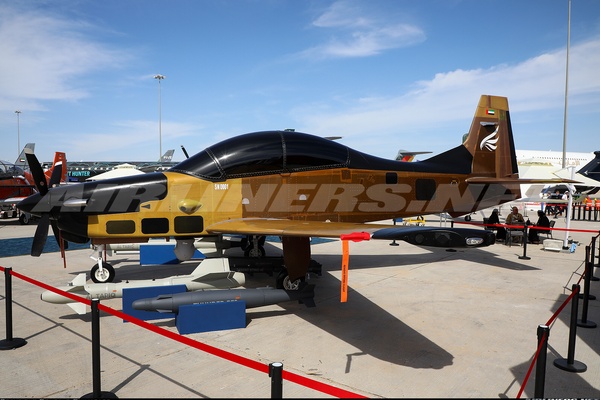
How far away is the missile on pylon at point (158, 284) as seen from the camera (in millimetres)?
5876

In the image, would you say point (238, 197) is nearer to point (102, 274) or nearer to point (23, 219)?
point (102, 274)

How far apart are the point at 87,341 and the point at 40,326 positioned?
1155mm

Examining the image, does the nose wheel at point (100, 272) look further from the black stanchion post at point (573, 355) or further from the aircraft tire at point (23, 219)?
the aircraft tire at point (23, 219)

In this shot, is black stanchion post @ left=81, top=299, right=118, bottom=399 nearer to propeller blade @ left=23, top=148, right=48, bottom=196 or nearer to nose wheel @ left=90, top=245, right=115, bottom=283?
propeller blade @ left=23, top=148, right=48, bottom=196

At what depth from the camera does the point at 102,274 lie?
25.3ft

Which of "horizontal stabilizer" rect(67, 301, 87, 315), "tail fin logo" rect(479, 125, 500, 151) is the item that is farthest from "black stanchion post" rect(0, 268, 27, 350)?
"tail fin logo" rect(479, 125, 500, 151)

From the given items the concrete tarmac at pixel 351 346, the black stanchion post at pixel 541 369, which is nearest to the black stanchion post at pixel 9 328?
the concrete tarmac at pixel 351 346

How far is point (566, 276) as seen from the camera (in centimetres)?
902

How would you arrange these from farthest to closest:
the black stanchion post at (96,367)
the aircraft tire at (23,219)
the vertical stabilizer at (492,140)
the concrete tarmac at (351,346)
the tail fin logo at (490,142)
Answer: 1. the aircraft tire at (23,219)
2. the tail fin logo at (490,142)
3. the vertical stabilizer at (492,140)
4. the concrete tarmac at (351,346)
5. the black stanchion post at (96,367)

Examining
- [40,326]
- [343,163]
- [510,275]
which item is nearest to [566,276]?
[510,275]

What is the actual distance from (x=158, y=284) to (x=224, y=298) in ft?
4.41

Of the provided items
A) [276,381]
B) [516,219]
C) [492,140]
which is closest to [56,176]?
[276,381]

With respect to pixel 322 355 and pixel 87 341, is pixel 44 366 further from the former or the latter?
pixel 322 355

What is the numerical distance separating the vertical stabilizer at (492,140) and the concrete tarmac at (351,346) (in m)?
3.19
